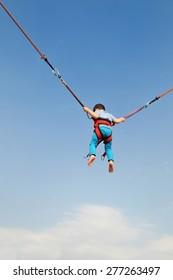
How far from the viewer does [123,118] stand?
12.8m

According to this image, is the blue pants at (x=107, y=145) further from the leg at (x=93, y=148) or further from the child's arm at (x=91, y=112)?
the child's arm at (x=91, y=112)

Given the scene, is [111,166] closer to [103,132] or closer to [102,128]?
[103,132]

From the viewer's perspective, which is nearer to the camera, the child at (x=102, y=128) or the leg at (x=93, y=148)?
the leg at (x=93, y=148)

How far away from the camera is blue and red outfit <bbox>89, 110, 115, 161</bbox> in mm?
12500

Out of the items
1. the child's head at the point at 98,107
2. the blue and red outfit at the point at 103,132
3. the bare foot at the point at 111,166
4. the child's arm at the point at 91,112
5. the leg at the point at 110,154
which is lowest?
the bare foot at the point at 111,166

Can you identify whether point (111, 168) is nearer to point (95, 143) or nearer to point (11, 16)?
point (95, 143)

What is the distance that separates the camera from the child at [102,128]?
12398 millimetres

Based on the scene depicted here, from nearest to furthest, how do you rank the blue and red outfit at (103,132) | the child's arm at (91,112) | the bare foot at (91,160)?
the bare foot at (91,160), the child's arm at (91,112), the blue and red outfit at (103,132)

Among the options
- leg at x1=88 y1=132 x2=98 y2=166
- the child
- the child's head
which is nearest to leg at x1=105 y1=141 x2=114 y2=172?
the child

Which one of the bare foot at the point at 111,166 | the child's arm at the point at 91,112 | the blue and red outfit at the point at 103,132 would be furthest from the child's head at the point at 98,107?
the bare foot at the point at 111,166

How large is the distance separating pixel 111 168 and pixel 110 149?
570mm

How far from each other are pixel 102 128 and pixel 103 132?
11cm
